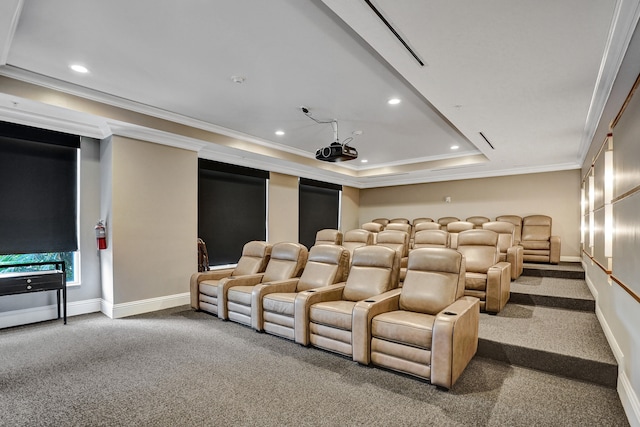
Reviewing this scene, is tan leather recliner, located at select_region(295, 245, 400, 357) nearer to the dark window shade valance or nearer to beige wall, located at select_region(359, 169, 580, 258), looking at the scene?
the dark window shade valance

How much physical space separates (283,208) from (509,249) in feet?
15.0

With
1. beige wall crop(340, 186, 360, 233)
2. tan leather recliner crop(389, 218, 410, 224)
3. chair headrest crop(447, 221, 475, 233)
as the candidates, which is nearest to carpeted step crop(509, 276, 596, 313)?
chair headrest crop(447, 221, 475, 233)

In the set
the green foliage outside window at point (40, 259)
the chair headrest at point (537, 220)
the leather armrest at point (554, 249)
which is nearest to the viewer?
the green foliage outside window at point (40, 259)

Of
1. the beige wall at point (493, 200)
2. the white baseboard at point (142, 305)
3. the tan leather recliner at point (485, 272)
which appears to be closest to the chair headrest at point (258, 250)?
the white baseboard at point (142, 305)

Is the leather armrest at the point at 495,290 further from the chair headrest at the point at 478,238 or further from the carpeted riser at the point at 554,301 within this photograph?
the chair headrest at the point at 478,238

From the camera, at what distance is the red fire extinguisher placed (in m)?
4.55

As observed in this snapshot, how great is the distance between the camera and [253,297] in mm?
Result: 3980

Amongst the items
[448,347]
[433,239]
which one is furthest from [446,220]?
[448,347]

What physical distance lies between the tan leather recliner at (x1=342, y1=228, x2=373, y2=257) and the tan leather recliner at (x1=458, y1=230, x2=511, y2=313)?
1.76m

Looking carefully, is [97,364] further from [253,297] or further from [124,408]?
[253,297]

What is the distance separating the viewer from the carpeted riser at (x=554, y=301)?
13.4 ft

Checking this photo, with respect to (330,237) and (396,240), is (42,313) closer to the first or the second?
(330,237)

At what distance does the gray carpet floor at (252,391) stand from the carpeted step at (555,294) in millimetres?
1835

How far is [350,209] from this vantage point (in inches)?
397
